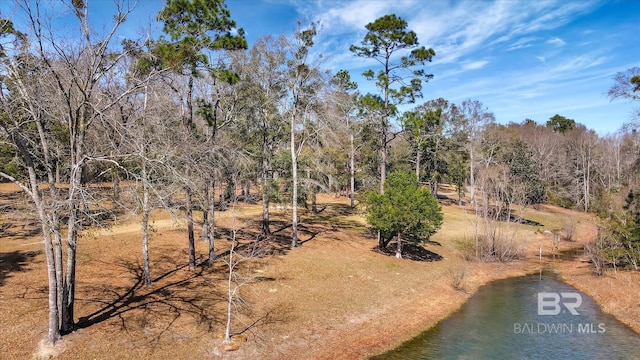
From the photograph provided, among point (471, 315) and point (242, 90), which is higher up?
point (242, 90)

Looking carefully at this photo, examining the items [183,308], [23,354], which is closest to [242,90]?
[183,308]

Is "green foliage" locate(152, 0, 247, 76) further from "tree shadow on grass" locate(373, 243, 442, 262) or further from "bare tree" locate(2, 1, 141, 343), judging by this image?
"tree shadow on grass" locate(373, 243, 442, 262)

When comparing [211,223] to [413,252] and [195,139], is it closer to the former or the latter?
[195,139]

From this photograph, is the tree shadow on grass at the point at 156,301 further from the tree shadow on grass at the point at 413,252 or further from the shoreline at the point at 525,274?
the tree shadow on grass at the point at 413,252

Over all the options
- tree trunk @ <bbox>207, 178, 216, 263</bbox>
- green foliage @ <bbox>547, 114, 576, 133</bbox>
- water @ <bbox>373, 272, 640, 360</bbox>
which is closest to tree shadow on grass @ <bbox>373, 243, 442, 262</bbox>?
water @ <bbox>373, 272, 640, 360</bbox>

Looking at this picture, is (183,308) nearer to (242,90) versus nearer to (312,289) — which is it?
(312,289)

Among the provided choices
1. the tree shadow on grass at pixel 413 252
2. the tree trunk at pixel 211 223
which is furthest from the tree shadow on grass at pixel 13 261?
A: the tree shadow on grass at pixel 413 252

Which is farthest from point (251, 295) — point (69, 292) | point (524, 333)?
point (524, 333)
